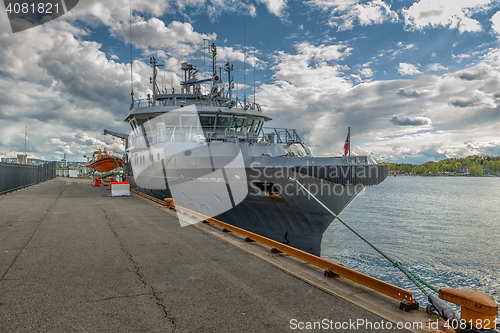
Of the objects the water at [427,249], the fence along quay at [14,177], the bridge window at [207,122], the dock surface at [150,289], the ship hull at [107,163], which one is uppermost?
the bridge window at [207,122]

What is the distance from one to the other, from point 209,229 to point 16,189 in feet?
72.9

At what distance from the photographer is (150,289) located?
502 centimetres

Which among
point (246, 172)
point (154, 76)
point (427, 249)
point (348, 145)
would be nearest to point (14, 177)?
point (154, 76)

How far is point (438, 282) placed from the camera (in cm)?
1266

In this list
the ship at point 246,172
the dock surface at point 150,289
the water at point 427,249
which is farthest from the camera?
the water at point 427,249

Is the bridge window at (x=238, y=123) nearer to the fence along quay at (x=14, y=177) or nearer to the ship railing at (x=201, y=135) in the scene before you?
the ship railing at (x=201, y=135)

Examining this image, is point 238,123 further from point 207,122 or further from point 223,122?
point 207,122

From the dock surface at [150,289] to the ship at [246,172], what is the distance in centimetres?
289

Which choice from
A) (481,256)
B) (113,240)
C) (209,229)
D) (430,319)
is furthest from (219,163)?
(481,256)

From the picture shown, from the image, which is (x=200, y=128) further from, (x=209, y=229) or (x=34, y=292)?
(x=34, y=292)

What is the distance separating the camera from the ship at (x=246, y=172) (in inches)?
400

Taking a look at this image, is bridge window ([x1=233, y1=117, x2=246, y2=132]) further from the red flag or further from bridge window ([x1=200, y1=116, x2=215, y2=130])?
the red flag

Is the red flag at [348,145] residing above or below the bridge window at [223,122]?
below

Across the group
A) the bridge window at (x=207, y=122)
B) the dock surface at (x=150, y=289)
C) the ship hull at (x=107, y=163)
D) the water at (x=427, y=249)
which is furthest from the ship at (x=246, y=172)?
the ship hull at (x=107, y=163)
